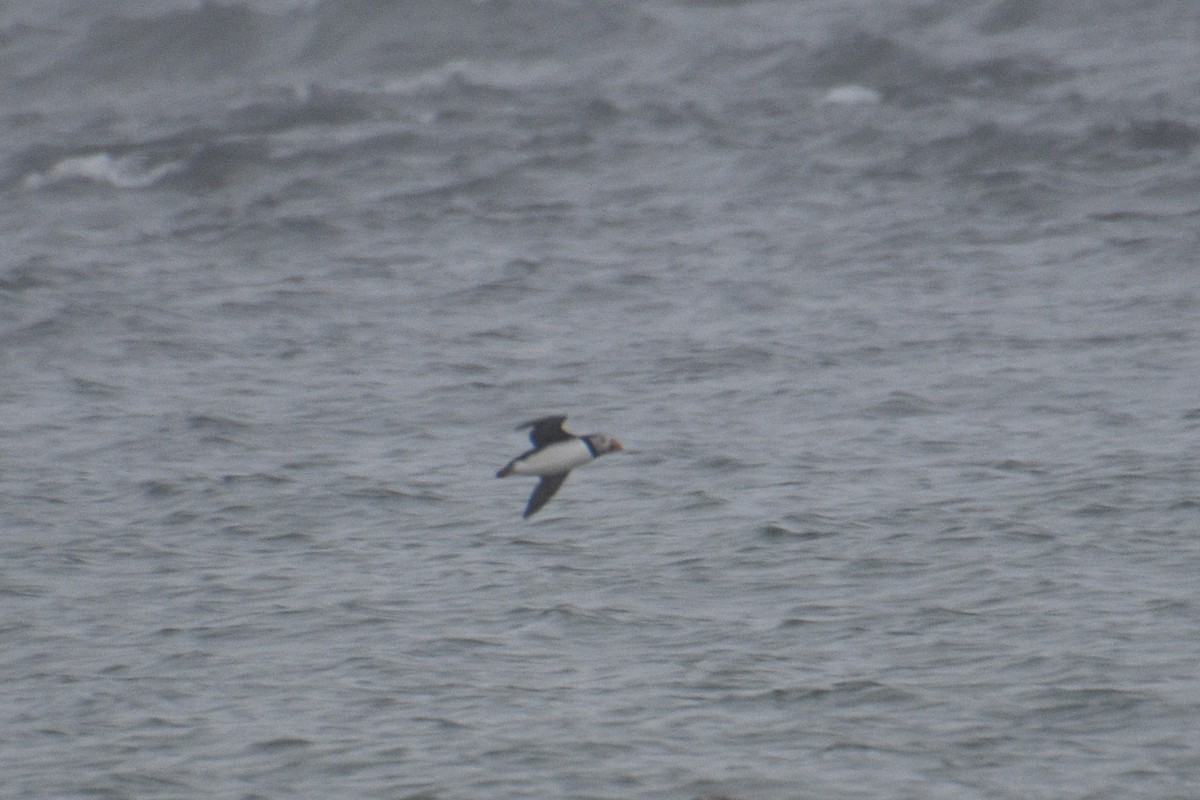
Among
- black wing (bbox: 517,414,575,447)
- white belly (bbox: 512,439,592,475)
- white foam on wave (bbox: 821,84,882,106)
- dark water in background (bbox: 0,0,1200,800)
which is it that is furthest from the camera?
white foam on wave (bbox: 821,84,882,106)

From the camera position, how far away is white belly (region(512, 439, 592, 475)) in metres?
16.0

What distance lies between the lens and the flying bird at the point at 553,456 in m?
15.9

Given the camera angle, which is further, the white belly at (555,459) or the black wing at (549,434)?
the black wing at (549,434)

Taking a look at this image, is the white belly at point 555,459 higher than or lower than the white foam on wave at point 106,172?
lower

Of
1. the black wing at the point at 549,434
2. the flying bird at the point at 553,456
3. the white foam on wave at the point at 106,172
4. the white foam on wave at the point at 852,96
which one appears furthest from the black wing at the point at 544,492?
the white foam on wave at the point at 852,96

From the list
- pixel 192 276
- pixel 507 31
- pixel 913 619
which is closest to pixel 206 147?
pixel 192 276

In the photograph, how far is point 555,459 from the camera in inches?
638

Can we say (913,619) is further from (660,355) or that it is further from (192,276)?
(192,276)

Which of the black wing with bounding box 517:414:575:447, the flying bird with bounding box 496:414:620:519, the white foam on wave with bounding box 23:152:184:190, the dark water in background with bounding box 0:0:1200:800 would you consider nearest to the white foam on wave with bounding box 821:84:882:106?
the dark water in background with bounding box 0:0:1200:800

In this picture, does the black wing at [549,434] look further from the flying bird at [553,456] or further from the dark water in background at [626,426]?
the dark water in background at [626,426]

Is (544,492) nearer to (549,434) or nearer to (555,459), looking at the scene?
(555,459)

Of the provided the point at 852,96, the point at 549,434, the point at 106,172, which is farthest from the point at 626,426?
the point at 106,172

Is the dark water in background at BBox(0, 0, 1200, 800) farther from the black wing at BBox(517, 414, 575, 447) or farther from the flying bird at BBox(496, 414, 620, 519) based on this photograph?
the black wing at BBox(517, 414, 575, 447)

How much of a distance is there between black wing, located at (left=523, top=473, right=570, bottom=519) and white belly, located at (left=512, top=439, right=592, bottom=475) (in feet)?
0.16
